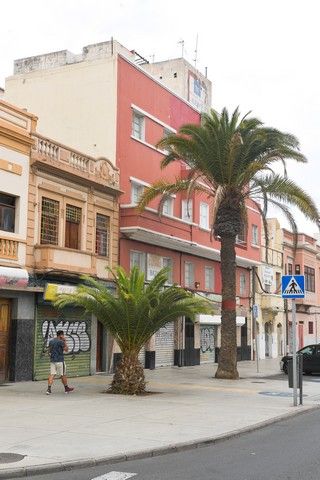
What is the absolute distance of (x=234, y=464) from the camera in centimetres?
835

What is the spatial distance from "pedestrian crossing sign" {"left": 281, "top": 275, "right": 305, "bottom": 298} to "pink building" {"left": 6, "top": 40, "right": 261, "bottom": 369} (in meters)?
10.2

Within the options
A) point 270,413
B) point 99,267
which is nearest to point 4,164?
point 99,267

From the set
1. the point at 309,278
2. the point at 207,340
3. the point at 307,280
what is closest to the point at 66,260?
the point at 207,340

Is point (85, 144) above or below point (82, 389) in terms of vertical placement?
above

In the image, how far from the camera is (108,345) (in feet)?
80.1

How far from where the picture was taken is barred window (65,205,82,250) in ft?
73.7

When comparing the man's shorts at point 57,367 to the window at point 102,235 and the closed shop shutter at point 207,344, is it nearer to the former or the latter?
the window at point 102,235

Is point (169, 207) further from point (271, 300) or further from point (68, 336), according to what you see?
point (271, 300)

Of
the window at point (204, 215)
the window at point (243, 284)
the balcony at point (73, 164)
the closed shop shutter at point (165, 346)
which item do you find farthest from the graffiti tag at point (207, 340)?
the balcony at point (73, 164)

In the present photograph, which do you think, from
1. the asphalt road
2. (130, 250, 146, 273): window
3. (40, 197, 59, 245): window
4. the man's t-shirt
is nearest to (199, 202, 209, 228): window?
(130, 250, 146, 273): window

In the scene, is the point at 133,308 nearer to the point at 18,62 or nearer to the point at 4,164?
the point at 4,164

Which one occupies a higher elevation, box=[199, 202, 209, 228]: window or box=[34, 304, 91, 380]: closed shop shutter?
box=[199, 202, 209, 228]: window

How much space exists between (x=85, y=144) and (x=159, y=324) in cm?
1157

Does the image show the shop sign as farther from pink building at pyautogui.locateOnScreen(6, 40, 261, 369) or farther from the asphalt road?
the asphalt road
